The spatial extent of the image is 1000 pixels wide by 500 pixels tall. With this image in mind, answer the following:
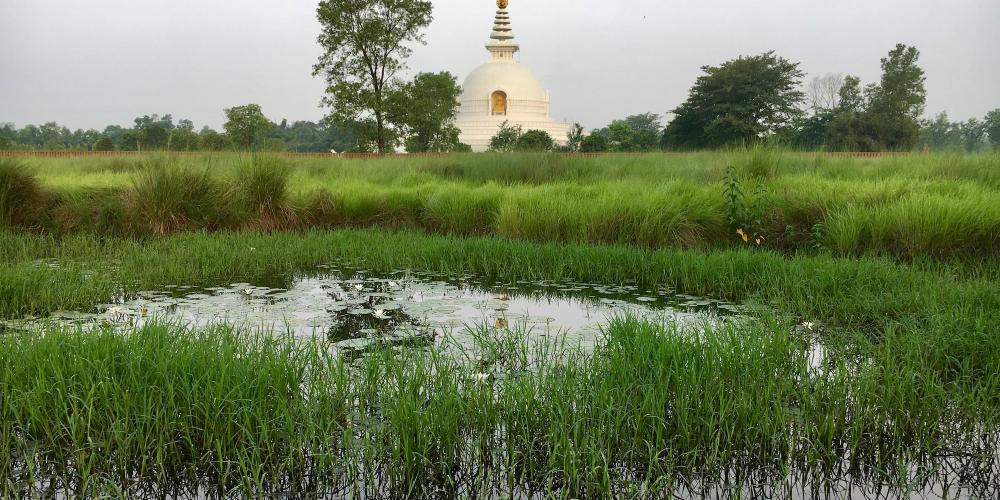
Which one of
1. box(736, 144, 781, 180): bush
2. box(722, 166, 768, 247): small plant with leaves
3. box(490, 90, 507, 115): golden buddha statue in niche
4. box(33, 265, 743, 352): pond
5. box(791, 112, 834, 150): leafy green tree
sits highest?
box(490, 90, 507, 115): golden buddha statue in niche

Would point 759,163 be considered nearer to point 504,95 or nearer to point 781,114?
point 781,114

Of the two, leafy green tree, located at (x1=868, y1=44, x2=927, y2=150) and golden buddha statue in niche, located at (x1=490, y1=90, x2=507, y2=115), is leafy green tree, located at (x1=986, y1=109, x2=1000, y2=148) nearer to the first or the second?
leafy green tree, located at (x1=868, y1=44, x2=927, y2=150)

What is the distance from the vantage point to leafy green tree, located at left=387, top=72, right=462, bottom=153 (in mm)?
24234

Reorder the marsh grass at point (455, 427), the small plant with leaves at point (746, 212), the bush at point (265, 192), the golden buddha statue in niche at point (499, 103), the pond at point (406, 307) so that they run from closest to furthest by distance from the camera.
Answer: the marsh grass at point (455, 427) → the pond at point (406, 307) → the small plant with leaves at point (746, 212) → the bush at point (265, 192) → the golden buddha statue in niche at point (499, 103)

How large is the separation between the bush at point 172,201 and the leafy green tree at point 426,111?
14834 millimetres

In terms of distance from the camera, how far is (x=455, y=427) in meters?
2.96

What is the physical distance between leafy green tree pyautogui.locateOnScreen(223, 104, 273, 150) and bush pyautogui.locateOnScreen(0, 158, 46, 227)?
24237 mm

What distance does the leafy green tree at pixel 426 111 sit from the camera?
24234mm

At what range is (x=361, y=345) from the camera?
13.8ft

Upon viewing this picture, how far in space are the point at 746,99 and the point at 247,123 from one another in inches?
909

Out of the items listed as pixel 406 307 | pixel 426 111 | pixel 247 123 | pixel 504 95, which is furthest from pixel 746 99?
pixel 406 307

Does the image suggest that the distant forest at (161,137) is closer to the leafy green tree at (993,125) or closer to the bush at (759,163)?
the bush at (759,163)

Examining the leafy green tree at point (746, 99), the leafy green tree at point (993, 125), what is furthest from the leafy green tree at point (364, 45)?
the leafy green tree at point (993, 125)

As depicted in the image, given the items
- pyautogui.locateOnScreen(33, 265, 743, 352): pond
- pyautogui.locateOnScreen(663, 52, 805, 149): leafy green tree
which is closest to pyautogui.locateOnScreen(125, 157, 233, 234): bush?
pyautogui.locateOnScreen(33, 265, 743, 352): pond
